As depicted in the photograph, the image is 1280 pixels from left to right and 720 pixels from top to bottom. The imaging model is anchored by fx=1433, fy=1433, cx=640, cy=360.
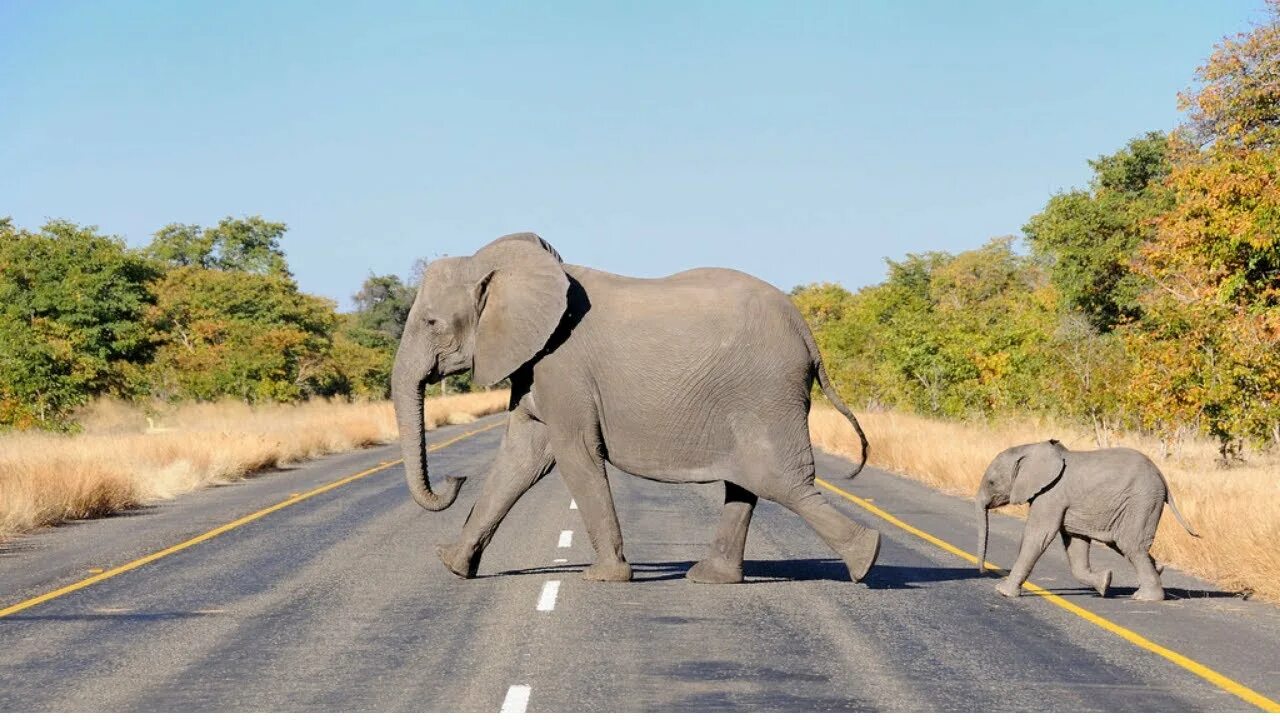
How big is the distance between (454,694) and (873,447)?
23.9 metres

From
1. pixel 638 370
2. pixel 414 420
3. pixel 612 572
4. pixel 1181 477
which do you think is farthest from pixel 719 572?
pixel 1181 477

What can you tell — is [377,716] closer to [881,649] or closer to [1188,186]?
[881,649]

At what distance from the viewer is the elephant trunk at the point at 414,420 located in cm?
1134

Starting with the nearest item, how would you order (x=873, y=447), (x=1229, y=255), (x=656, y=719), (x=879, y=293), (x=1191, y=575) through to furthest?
1. (x=656, y=719)
2. (x=1191, y=575)
3. (x=1229, y=255)
4. (x=873, y=447)
5. (x=879, y=293)

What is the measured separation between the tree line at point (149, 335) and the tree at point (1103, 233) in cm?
2696

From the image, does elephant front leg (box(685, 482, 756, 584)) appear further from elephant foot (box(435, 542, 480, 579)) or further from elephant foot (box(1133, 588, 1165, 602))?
elephant foot (box(1133, 588, 1165, 602))

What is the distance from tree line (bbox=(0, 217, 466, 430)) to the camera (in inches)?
1292

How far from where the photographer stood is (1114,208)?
136 feet

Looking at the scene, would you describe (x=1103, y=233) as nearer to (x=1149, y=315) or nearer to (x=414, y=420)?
(x=1149, y=315)

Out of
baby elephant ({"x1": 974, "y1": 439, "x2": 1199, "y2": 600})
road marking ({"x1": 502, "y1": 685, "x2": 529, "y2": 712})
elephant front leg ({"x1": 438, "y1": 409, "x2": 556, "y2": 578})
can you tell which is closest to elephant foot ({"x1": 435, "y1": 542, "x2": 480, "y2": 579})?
elephant front leg ({"x1": 438, "y1": 409, "x2": 556, "y2": 578})

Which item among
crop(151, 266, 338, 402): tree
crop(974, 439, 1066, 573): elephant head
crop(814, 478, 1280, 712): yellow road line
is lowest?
crop(814, 478, 1280, 712): yellow road line

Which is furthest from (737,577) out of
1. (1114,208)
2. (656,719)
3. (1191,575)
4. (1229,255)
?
(1114,208)

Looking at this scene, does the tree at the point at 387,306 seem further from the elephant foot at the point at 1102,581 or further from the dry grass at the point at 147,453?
the elephant foot at the point at 1102,581

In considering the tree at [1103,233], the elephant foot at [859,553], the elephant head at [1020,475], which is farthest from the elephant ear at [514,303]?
the tree at [1103,233]
